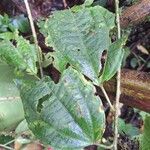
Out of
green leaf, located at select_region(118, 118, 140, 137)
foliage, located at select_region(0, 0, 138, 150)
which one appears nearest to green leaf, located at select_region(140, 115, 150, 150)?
foliage, located at select_region(0, 0, 138, 150)

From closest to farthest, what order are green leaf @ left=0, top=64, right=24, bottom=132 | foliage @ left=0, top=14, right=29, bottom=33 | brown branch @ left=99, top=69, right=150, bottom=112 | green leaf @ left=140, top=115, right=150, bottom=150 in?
green leaf @ left=140, top=115, right=150, bottom=150
brown branch @ left=99, top=69, right=150, bottom=112
green leaf @ left=0, top=64, right=24, bottom=132
foliage @ left=0, top=14, right=29, bottom=33

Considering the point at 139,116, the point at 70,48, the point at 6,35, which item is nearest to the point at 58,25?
the point at 70,48

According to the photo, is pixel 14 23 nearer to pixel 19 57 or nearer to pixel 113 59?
pixel 19 57

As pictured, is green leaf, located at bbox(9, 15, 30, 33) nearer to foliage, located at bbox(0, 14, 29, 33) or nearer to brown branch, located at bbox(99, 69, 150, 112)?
foliage, located at bbox(0, 14, 29, 33)

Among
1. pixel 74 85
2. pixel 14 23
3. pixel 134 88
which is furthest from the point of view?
pixel 14 23

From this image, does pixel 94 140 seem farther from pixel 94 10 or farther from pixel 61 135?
pixel 94 10

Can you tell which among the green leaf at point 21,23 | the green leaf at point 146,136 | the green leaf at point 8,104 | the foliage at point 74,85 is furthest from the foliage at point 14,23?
the green leaf at point 146,136

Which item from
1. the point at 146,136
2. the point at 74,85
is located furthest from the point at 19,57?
the point at 146,136
